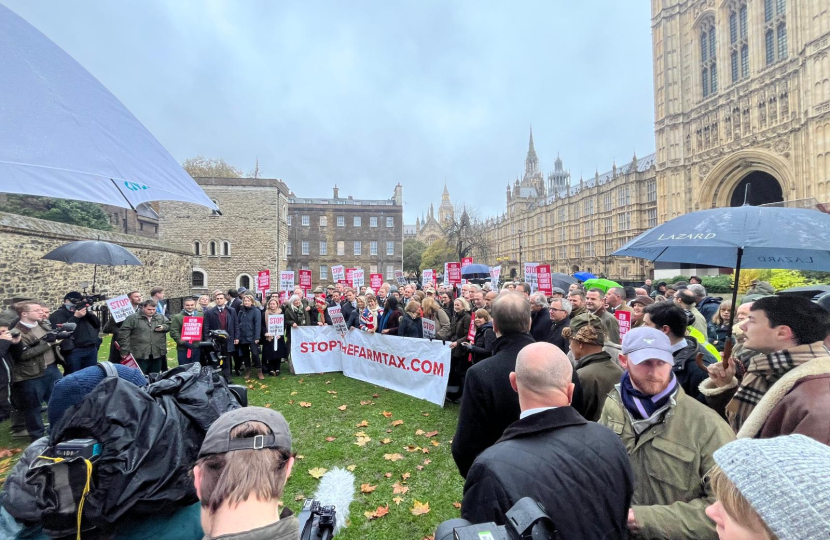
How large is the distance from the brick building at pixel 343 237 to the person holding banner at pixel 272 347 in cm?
3618

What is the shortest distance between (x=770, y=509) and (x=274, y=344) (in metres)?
8.67

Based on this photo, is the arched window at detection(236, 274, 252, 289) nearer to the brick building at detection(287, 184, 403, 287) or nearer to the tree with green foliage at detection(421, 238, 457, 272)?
the brick building at detection(287, 184, 403, 287)

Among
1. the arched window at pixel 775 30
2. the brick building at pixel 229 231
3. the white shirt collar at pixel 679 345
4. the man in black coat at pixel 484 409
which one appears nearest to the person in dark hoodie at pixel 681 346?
the white shirt collar at pixel 679 345

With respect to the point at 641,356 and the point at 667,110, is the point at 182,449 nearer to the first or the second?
the point at 641,356

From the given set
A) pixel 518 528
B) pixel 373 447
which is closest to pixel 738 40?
pixel 373 447

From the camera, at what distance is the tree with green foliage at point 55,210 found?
24.9 metres

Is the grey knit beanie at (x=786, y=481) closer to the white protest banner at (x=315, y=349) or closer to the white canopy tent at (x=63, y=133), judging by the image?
the white canopy tent at (x=63, y=133)

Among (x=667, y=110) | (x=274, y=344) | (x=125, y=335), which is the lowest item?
(x=274, y=344)

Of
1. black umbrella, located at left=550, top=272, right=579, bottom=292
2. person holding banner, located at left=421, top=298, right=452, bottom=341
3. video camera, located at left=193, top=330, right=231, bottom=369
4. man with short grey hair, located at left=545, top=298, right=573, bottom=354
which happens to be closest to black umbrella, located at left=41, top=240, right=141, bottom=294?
video camera, located at left=193, top=330, right=231, bottom=369

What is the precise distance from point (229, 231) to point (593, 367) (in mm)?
31673

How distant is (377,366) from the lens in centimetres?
788

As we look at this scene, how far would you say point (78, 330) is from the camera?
625 centimetres

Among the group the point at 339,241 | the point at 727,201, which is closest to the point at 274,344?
the point at 727,201

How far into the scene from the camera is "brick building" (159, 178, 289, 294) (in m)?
29.5
